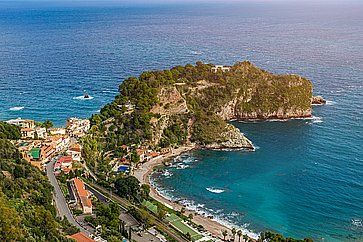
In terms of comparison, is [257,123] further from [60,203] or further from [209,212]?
[60,203]

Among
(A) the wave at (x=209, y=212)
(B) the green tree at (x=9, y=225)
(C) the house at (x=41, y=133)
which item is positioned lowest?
(A) the wave at (x=209, y=212)

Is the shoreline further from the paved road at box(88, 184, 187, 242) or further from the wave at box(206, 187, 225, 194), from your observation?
the wave at box(206, 187, 225, 194)

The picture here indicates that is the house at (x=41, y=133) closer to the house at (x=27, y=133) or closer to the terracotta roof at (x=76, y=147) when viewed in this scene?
the house at (x=27, y=133)

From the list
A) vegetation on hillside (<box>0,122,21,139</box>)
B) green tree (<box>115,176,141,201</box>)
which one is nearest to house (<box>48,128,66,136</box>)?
vegetation on hillside (<box>0,122,21,139</box>)

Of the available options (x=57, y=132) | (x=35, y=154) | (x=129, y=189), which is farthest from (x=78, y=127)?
(x=129, y=189)

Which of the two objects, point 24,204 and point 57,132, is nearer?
point 24,204

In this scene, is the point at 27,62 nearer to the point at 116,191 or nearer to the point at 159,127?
the point at 159,127

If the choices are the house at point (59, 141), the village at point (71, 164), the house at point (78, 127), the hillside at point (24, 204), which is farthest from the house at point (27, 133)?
the hillside at point (24, 204)
